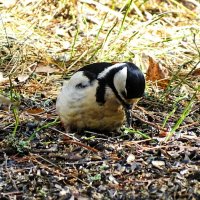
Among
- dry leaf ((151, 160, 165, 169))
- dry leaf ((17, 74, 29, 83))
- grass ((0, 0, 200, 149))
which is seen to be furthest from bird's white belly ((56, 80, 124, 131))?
dry leaf ((17, 74, 29, 83))

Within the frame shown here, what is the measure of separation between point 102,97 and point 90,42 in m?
2.30

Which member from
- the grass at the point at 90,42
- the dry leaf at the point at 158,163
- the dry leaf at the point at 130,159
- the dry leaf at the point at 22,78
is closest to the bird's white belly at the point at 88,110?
the dry leaf at the point at 130,159

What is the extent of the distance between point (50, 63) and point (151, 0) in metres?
2.35

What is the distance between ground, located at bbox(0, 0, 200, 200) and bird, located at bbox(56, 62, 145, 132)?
0.10m

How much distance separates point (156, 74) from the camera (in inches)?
226

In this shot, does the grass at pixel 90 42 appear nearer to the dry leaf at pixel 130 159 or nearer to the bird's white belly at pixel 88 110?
the bird's white belly at pixel 88 110

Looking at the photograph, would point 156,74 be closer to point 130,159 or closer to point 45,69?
point 45,69

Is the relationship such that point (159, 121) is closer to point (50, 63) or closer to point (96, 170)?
point (96, 170)

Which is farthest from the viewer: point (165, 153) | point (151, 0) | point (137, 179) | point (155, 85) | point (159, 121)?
point (151, 0)

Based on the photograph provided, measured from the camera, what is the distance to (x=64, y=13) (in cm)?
739

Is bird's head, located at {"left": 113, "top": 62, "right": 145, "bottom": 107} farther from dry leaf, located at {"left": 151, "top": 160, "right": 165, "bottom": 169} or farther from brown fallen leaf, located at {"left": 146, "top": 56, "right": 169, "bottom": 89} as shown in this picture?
brown fallen leaf, located at {"left": 146, "top": 56, "right": 169, "bottom": 89}

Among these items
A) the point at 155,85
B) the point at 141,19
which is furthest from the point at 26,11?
the point at 155,85

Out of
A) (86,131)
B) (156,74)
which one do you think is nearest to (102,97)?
(86,131)

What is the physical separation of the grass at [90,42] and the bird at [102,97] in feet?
2.83
